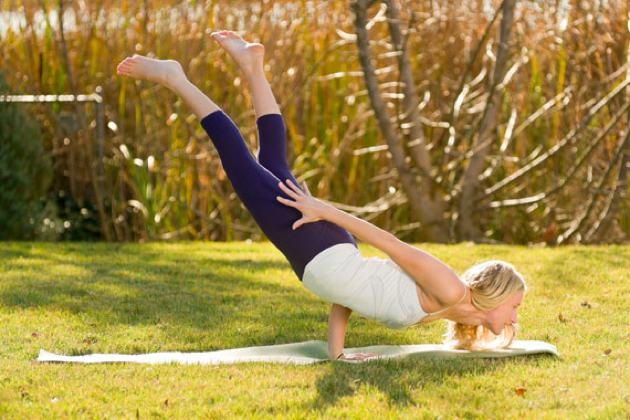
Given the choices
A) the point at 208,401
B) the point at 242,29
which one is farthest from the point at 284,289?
the point at 242,29

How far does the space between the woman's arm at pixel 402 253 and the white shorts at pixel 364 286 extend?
89mm

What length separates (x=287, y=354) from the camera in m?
4.28

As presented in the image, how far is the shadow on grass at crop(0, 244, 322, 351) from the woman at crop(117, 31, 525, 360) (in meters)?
0.55

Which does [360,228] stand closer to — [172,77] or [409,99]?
[172,77]

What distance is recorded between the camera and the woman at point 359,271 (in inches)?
162

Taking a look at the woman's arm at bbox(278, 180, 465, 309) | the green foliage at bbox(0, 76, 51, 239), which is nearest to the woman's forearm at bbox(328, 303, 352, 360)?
the woman's arm at bbox(278, 180, 465, 309)

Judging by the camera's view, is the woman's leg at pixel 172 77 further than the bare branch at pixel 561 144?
No

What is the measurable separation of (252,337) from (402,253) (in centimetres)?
90

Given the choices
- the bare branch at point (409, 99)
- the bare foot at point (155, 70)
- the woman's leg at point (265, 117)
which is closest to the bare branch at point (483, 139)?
the bare branch at point (409, 99)

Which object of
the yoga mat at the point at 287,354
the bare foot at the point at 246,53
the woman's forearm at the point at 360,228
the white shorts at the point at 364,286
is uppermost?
the bare foot at the point at 246,53

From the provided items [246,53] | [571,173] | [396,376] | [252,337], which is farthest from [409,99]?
[396,376]

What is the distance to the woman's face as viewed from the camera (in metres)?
4.22

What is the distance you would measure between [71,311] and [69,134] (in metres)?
3.81

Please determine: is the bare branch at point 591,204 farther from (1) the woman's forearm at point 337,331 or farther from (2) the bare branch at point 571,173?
(1) the woman's forearm at point 337,331
